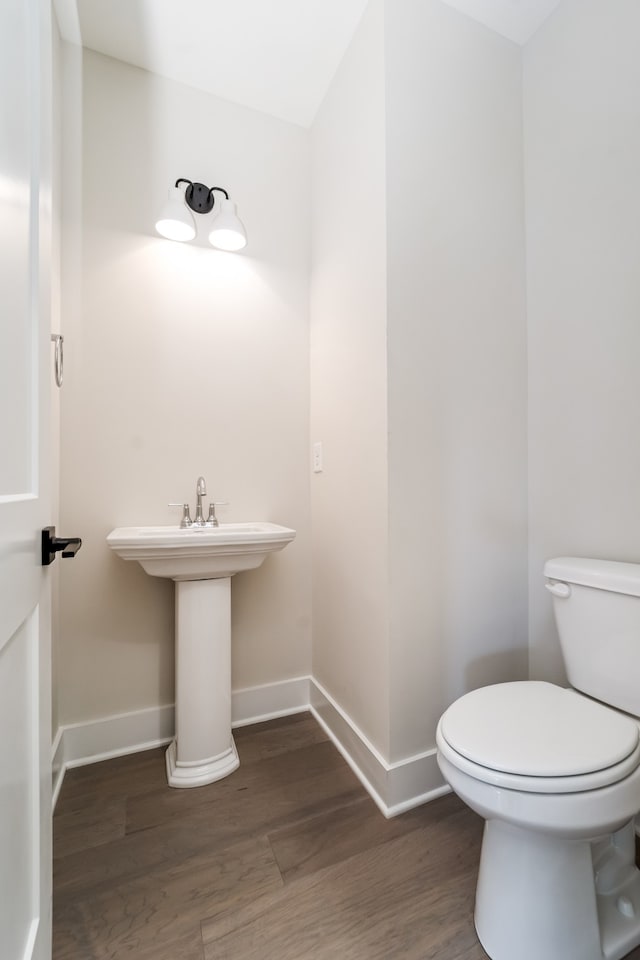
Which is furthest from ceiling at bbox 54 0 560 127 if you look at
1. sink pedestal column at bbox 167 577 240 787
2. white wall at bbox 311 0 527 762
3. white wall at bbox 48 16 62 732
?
sink pedestal column at bbox 167 577 240 787

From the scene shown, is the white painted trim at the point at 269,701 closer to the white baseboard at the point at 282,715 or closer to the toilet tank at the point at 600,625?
the white baseboard at the point at 282,715

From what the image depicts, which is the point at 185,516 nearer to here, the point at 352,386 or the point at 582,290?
the point at 352,386

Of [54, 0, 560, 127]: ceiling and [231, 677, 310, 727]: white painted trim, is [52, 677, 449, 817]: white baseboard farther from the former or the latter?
[54, 0, 560, 127]: ceiling

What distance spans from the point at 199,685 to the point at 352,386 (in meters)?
1.19

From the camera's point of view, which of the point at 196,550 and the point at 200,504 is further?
the point at 200,504

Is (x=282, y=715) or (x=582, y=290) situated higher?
(x=582, y=290)

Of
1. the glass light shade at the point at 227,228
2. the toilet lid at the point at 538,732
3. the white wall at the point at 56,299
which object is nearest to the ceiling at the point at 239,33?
the white wall at the point at 56,299

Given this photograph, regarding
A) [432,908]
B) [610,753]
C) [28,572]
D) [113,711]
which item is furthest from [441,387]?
[113,711]

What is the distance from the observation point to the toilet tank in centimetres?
103

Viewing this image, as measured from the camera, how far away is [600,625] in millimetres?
1099

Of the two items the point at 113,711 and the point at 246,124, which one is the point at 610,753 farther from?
the point at 246,124

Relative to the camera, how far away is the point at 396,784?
4.15 ft

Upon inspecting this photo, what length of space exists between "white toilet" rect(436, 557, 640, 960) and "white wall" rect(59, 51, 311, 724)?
1.07 m

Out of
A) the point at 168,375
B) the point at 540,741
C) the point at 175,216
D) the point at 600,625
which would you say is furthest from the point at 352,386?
the point at 540,741
